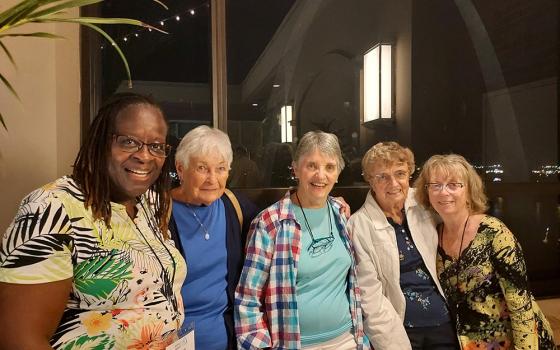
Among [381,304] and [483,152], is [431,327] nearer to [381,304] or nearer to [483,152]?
[381,304]

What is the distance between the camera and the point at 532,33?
3.19 metres

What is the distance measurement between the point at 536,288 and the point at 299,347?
7.18ft

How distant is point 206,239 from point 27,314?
82 centimetres

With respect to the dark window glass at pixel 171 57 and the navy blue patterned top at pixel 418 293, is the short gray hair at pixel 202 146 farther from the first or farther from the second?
the navy blue patterned top at pixel 418 293

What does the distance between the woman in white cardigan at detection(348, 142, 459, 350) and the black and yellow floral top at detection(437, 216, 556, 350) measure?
0.07 meters

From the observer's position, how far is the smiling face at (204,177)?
1.68 meters

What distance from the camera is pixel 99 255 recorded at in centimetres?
106

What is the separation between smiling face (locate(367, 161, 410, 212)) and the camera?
6.21 feet

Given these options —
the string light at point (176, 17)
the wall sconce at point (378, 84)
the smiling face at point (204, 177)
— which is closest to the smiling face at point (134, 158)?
the smiling face at point (204, 177)

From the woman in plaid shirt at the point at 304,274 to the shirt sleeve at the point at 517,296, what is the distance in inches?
24.5

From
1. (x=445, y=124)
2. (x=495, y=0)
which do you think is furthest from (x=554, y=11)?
(x=445, y=124)

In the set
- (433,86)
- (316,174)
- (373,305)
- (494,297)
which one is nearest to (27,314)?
(316,174)

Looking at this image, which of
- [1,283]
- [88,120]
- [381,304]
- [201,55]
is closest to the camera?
[1,283]

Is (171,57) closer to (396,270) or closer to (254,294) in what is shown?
(254,294)
